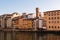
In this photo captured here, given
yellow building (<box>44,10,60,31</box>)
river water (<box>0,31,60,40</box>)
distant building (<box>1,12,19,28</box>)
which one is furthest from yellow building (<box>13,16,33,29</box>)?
river water (<box>0,31,60,40</box>)

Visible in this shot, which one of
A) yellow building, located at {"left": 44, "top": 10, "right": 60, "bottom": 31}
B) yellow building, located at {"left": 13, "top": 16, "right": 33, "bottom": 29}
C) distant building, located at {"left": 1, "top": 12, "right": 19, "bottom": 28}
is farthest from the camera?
distant building, located at {"left": 1, "top": 12, "right": 19, "bottom": 28}

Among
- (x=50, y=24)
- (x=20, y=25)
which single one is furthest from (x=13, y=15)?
(x=50, y=24)

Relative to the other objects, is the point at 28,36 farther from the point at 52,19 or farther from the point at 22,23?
the point at 22,23

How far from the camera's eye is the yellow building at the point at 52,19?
93.8 ft

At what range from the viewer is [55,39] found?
532 inches

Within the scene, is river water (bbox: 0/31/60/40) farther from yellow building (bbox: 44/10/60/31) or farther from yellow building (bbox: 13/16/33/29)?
yellow building (bbox: 13/16/33/29)

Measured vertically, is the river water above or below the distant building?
below

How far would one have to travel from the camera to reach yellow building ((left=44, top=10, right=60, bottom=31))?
93.8 feet

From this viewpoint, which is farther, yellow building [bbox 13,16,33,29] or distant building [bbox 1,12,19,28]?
distant building [bbox 1,12,19,28]

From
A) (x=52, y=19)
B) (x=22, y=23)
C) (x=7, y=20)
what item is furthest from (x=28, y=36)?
(x=7, y=20)

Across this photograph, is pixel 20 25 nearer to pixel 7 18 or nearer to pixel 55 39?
pixel 7 18

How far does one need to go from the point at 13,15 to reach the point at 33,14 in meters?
4.36

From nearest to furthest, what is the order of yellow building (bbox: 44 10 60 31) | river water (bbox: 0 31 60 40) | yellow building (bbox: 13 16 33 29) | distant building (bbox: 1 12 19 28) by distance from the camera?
river water (bbox: 0 31 60 40) < yellow building (bbox: 44 10 60 31) < yellow building (bbox: 13 16 33 29) < distant building (bbox: 1 12 19 28)

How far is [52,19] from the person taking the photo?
2970 cm
